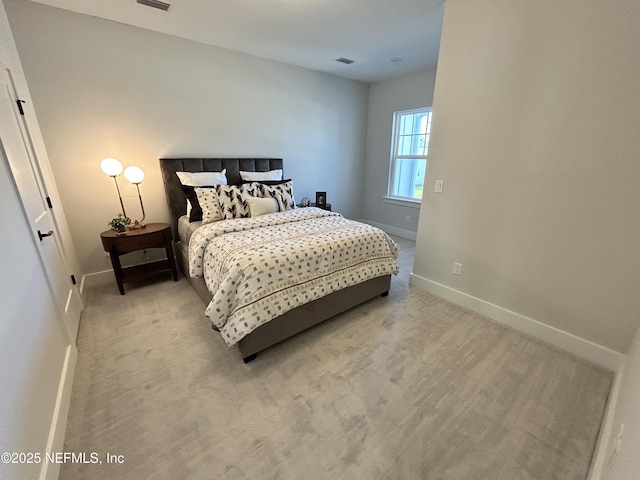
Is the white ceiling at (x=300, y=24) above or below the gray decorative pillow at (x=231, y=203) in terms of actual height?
above

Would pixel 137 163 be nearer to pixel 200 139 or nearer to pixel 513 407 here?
pixel 200 139

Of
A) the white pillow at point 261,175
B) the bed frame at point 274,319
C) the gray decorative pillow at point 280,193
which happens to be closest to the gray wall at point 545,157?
the bed frame at point 274,319

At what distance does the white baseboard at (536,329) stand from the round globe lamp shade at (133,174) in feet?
10.5

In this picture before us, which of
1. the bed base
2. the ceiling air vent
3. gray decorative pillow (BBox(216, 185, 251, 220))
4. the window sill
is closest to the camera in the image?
the bed base

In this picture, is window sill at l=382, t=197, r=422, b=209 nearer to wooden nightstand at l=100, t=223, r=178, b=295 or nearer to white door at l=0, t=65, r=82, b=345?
wooden nightstand at l=100, t=223, r=178, b=295

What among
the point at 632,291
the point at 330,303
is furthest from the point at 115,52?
the point at 632,291

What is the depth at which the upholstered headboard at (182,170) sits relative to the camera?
3.01 metres

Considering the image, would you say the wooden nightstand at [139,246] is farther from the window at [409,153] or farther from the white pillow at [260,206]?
the window at [409,153]

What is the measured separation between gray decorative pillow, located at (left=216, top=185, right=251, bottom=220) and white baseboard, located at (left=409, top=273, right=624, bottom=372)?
6.91 ft

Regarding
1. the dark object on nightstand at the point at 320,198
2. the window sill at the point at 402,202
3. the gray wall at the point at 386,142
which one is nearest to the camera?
the gray wall at the point at 386,142

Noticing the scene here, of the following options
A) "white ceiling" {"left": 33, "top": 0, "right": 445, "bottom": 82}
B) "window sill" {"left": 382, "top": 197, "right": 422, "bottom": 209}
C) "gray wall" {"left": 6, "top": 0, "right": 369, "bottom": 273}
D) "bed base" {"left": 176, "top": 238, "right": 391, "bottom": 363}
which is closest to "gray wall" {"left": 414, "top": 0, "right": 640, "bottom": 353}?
"white ceiling" {"left": 33, "top": 0, "right": 445, "bottom": 82}

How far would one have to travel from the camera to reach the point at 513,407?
5.02ft

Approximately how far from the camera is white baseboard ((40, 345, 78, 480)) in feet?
3.74

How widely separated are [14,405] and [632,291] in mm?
3287
